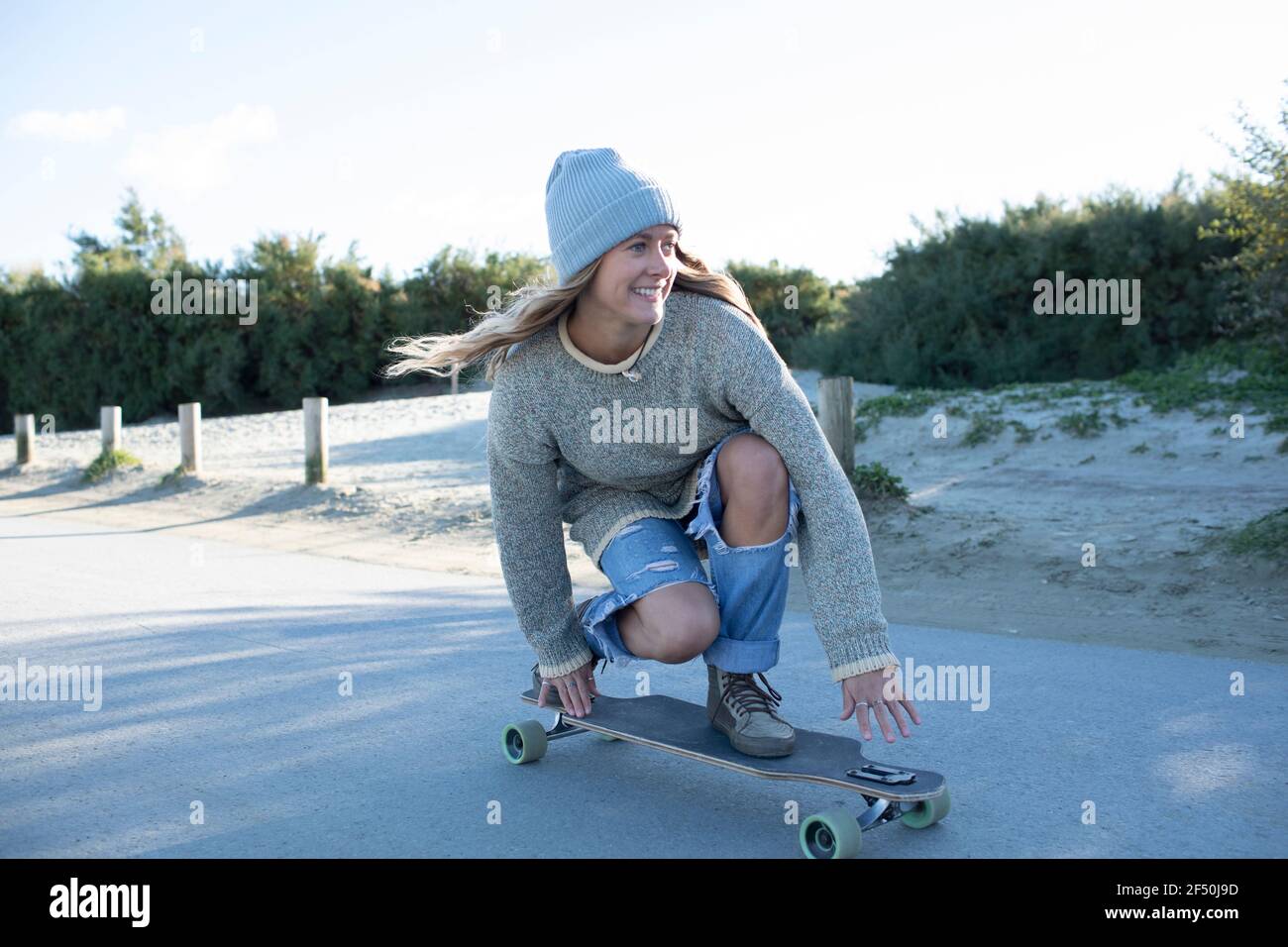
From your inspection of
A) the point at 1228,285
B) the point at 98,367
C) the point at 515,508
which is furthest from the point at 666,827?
the point at 98,367

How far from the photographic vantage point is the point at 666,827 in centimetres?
299

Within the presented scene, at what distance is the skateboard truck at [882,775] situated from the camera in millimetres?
2818

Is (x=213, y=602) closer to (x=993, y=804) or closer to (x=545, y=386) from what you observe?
(x=545, y=386)

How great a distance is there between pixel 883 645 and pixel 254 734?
7.25 ft

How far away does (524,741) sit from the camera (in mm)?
3502

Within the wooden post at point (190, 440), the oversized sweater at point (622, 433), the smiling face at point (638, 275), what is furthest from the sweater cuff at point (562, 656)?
the wooden post at point (190, 440)

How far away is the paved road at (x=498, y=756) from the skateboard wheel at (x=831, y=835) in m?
0.08

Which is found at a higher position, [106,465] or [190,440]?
[190,440]

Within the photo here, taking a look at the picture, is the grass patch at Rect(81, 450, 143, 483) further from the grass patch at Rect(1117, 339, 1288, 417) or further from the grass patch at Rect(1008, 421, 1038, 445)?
the grass patch at Rect(1117, 339, 1288, 417)

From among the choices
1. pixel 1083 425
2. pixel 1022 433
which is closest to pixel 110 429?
pixel 1022 433

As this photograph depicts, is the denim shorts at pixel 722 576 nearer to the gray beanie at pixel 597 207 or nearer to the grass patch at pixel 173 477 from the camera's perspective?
the gray beanie at pixel 597 207

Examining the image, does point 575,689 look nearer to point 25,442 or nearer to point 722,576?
point 722,576

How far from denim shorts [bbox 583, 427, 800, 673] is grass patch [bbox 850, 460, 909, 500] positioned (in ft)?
16.2

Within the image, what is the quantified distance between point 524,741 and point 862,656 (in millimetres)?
1204
